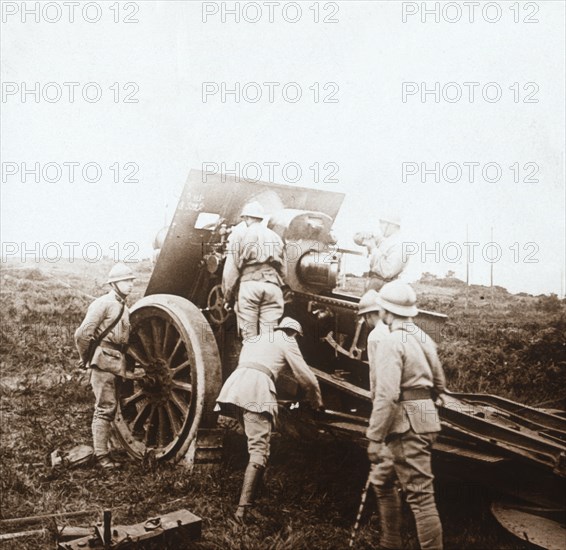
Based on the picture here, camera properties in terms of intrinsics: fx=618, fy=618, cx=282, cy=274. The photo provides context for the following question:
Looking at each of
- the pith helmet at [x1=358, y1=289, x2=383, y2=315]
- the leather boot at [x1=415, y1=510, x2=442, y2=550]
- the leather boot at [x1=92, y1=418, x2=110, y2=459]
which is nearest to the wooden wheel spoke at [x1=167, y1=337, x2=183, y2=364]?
the leather boot at [x1=92, y1=418, x2=110, y2=459]

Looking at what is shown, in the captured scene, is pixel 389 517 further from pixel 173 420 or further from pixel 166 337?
pixel 166 337

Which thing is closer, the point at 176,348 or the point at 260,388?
the point at 260,388

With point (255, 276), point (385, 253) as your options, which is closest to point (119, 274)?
point (255, 276)

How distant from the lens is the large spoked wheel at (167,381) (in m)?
4.69

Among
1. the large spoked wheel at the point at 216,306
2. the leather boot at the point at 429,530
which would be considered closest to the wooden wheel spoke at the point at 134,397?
the large spoked wheel at the point at 216,306

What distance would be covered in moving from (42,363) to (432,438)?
4.36 meters

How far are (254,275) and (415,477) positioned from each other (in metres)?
2.12

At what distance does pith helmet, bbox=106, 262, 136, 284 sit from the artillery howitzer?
22cm

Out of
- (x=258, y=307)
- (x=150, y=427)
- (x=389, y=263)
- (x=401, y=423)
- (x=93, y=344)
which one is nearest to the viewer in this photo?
(x=401, y=423)

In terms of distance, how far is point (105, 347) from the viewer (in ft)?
17.6

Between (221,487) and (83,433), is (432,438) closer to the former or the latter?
(221,487)

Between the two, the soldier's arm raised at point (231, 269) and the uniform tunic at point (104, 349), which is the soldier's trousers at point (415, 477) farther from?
the uniform tunic at point (104, 349)

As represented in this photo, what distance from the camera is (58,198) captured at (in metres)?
5.35

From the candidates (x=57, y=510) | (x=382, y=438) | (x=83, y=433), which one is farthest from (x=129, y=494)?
(x=382, y=438)
